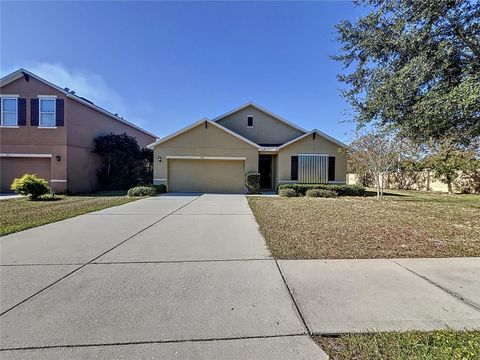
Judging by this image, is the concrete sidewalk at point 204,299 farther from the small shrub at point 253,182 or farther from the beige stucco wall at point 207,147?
the beige stucco wall at point 207,147

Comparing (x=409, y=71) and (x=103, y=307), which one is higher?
(x=409, y=71)

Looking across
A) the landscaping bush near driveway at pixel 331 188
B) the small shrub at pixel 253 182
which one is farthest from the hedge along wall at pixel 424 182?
the small shrub at pixel 253 182

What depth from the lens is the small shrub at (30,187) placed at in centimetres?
1266

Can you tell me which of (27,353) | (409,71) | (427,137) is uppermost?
(409,71)

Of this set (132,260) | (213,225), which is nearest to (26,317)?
(132,260)

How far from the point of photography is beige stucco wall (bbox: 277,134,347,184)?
17.1m

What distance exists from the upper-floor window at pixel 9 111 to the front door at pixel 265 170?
16008 millimetres

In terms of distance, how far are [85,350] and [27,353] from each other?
0.50 m

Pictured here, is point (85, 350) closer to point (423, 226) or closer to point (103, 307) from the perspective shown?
point (103, 307)

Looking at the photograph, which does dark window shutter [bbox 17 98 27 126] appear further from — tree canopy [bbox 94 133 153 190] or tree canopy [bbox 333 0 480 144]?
tree canopy [bbox 333 0 480 144]

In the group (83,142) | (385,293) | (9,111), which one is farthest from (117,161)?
(385,293)

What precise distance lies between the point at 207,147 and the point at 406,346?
51.9 feet

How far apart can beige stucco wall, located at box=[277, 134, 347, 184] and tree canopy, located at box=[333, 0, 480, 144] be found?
331 inches

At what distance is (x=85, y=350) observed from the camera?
2297 millimetres
